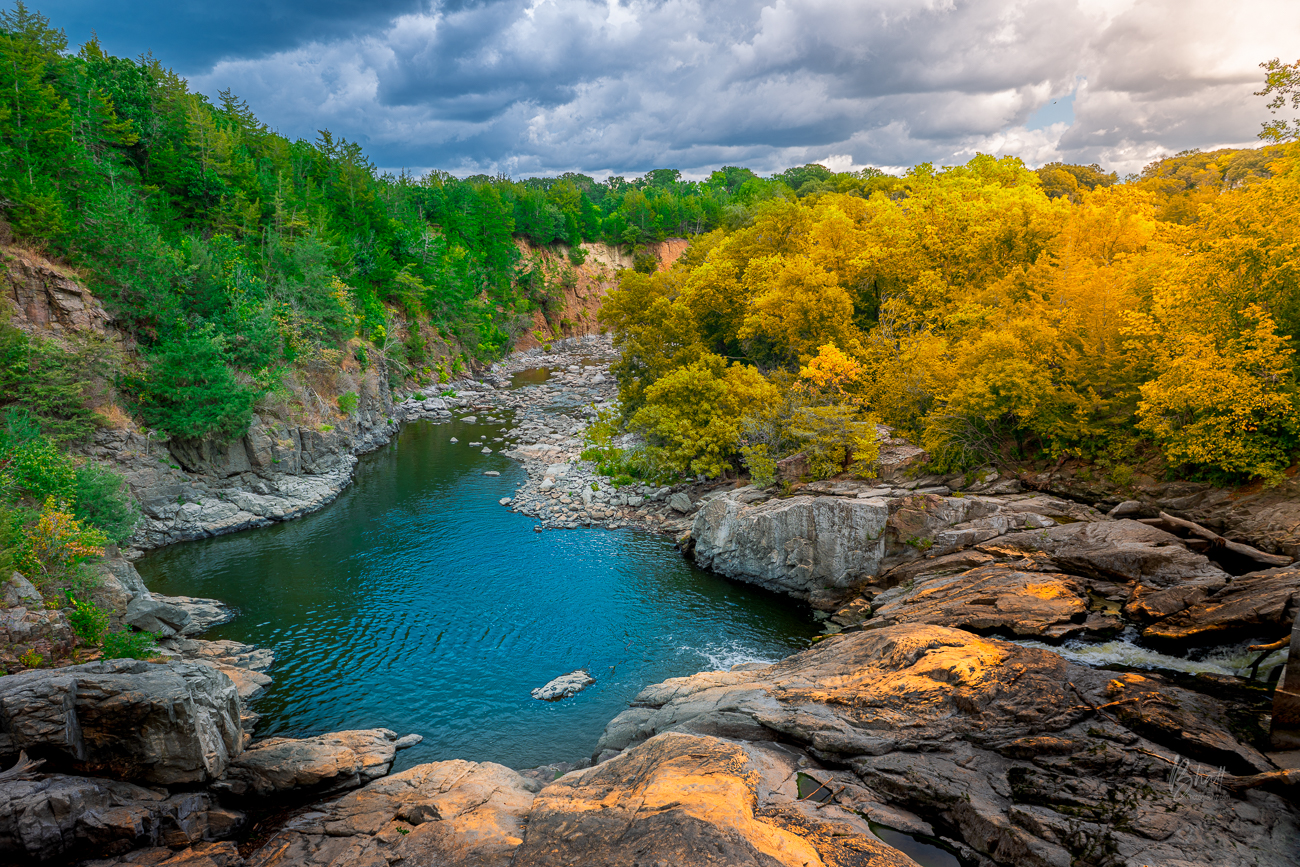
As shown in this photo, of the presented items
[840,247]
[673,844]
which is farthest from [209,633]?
[840,247]

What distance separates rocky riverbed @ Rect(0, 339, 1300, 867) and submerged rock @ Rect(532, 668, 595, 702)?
301 centimetres

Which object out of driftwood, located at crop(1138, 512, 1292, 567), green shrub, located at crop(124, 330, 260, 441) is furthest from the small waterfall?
green shrub, located at crop(124, 330, 260, 441)

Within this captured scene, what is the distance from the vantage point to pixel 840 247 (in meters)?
44.7

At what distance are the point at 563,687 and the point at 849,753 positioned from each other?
1148cm

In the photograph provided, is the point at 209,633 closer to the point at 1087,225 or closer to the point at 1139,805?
the point at 1139,805

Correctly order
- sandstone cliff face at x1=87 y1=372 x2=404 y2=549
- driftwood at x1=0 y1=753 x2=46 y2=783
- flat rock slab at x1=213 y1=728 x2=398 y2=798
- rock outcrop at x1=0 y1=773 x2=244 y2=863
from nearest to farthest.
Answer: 1. rock outcrop at x1=0 y1=773 x2=244 y2=863
2. driftwood at x1=0 y1=753 x2=46 y2=783
3. flat rock slab at x1=213 y1=728 x2=398 y2=798
4. sandstone cliff face at x1=87 y1=372 x2=404 y2=549

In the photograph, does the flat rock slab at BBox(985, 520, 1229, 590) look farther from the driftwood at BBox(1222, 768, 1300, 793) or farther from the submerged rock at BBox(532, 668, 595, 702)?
the submerged rock at BBox(532, 668, 595, 702)

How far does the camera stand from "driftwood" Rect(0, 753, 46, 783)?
43.4 feet

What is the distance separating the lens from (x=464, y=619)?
26.9m

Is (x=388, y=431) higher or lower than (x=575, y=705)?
higher

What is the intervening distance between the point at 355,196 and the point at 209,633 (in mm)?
59960

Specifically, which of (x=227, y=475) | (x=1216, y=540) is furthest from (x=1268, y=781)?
(x=227, y=475)

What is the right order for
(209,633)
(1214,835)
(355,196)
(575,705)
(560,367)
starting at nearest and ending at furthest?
(1214,835) < (575,705) < (209,633) < (355,196) < (560,367)

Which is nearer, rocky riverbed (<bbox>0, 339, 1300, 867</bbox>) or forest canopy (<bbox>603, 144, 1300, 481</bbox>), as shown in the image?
rocky riverbed (<bbox>0, 339, 1300, 867</bbox>)
